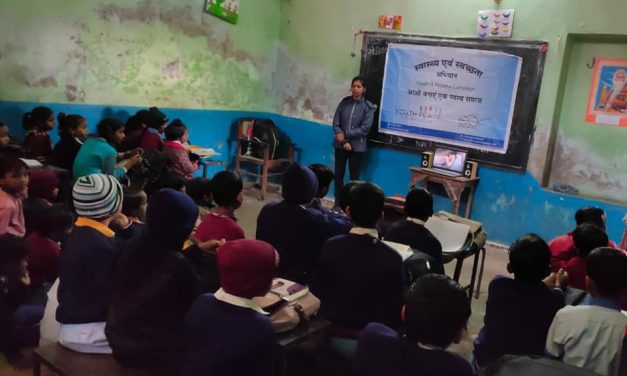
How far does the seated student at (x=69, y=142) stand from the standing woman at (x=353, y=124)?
249 centimetres

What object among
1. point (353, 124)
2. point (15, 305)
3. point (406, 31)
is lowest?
point (15, 305)

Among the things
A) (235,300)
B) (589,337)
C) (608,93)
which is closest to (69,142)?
(235,300)

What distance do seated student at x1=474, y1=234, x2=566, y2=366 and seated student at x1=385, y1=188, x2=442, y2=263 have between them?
0.52 m

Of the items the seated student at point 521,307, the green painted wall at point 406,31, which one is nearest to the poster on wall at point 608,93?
the green painted wall at point 406,31

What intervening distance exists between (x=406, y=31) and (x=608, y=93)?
77.2 inches

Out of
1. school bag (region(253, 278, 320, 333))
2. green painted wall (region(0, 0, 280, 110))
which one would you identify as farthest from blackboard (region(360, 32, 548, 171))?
school bag (region(253, 278, 320, 333))

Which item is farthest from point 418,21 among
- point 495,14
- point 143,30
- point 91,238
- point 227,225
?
point 91,238

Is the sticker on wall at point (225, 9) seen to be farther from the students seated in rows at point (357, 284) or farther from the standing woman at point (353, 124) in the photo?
the students seated in rows at point (357, 284)

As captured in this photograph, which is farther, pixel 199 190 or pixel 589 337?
pixel 199 190

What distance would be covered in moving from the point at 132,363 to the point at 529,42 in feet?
14.1

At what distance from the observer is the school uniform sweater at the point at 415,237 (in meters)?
2.56

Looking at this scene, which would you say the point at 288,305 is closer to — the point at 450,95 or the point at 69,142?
the point at 69,142

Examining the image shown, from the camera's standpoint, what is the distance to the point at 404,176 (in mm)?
5664

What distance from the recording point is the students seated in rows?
6.42 ft
